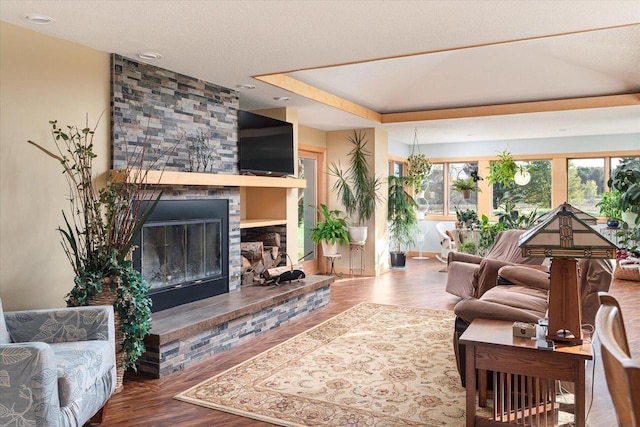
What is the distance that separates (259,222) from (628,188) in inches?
245

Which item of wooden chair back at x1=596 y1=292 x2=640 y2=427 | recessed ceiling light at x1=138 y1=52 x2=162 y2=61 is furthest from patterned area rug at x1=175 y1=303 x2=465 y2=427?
recessed ceiling light at x1=138 y1=52 x2=162 y2=61

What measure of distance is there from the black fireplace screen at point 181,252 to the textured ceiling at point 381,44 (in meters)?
1.44

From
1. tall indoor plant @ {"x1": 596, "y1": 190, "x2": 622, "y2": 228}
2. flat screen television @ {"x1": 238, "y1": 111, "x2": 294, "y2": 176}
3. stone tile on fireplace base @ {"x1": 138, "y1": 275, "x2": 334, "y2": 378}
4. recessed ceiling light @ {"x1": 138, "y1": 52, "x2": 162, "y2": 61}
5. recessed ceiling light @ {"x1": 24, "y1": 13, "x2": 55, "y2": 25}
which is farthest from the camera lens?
tall indoor plant @ {"x1": 596, "y1": 190, "x2": 622, "y2": 228}

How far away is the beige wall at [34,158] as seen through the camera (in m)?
3.31

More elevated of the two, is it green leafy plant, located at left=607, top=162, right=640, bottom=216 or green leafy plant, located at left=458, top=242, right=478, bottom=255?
green leafy plant, located at left=607, top=162, right=640, bottom=216

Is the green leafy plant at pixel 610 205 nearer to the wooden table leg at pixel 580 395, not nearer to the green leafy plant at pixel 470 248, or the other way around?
the green leafy plant at pixel 470 248

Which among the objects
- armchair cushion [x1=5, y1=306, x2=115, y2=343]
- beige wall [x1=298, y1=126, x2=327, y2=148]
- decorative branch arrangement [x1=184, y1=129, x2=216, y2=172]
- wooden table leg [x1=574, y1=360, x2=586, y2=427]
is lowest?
wooden table leg [x1=574, y1=360, x2=586, y2=427]

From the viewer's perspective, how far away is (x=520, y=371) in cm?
256

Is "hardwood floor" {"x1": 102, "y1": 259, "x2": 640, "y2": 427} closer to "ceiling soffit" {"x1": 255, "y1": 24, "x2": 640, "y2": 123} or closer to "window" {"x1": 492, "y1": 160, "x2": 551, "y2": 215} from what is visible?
"ceiling soffit" {"x1": 255, "y1": 24, "x2": 640, "y2": 123}

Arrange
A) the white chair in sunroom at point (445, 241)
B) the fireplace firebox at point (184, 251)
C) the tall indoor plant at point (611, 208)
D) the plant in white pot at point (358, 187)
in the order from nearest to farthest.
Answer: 1. the fireplace firebox at point (184, 251)
2. the plant in white pot at point (358, 187)
3. the tall indoor plant at point (611, 208)
4. the white chair in sunroom at point (445, 241)

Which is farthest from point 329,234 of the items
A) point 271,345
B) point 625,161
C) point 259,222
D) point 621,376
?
point 621,376

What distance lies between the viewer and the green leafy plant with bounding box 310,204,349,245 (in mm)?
7949

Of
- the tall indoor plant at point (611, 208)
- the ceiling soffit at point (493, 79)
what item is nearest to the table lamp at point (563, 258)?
the ceiling soffit at point (493, 79)

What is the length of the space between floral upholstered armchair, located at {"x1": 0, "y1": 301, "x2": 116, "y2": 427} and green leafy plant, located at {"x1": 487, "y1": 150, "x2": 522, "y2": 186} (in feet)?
26.8
